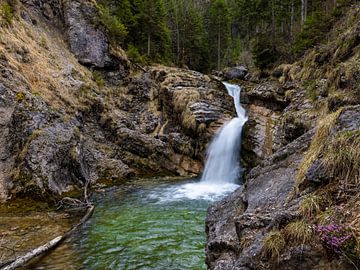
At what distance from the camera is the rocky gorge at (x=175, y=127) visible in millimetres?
4707

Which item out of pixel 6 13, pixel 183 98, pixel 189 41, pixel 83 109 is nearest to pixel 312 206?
pixel 83 109

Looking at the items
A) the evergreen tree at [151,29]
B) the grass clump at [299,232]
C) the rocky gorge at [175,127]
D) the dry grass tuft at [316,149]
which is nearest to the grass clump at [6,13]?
the rocky gorge at [175,127]

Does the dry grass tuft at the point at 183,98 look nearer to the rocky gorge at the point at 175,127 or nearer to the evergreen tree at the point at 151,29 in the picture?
the rocky gorge at the point at 175,127

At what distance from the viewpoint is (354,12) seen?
67.5ft

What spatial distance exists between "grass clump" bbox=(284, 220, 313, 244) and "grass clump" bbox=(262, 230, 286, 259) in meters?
0.10

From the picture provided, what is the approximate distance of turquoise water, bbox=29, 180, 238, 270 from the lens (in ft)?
27.4

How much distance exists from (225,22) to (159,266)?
4731 centimetres

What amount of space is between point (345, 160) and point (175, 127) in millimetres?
18506

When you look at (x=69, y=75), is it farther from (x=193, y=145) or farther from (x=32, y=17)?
(x=193, y=145)

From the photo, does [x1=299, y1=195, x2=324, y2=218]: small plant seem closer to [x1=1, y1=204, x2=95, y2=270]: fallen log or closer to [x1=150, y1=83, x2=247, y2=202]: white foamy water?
[x1=1, y1=204, x2=95, y2=270]: fallen log

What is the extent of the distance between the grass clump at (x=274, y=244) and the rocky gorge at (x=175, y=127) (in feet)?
0.05

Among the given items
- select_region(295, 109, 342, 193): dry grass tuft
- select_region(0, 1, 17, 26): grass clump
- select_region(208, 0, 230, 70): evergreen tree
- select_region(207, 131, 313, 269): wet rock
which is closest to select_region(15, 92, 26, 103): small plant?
select_region(0, 1, 17, 26): grass clump

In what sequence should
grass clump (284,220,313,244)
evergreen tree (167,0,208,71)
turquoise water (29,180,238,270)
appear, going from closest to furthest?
grass clump (284,220,313,244) < turquoise water (29,180,238,270) < evergreen tree (167,0,208,71)

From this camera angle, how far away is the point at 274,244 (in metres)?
4.18
